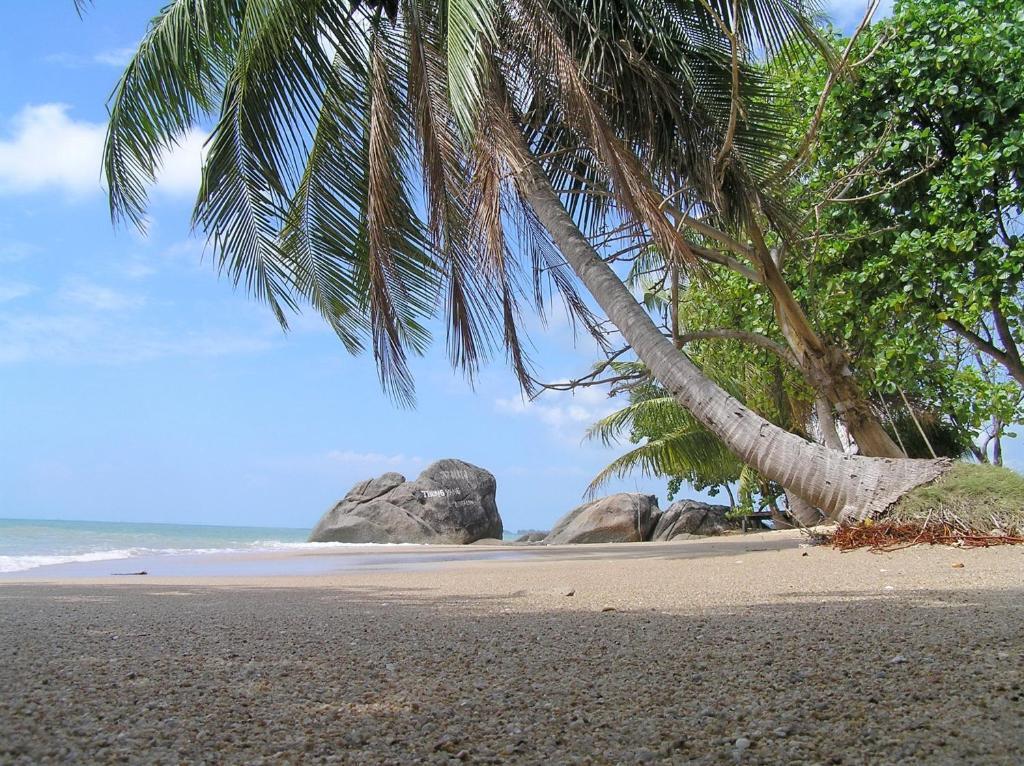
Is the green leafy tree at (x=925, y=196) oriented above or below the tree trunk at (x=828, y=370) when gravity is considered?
above

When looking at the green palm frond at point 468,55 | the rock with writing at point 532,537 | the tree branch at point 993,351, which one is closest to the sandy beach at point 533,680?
the green palm frond at point 468,55

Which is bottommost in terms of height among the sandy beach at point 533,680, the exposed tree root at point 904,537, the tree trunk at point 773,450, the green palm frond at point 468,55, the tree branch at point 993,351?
the sandy beach at point 533,680

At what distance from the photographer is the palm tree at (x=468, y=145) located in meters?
Result: 6.20

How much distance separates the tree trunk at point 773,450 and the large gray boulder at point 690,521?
1012 centimetres

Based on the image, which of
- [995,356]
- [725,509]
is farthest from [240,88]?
[725,509]

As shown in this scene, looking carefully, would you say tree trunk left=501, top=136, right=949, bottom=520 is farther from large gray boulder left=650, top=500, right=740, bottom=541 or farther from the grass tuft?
large gray boulder left=650, top=500, right=740, bottom=541

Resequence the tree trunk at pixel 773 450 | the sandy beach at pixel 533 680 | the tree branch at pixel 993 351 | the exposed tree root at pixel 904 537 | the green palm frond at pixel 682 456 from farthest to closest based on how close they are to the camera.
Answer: the green palm frond at pixel 682 456 → the tree branch at pixel 993 351 → the tree trunk at pixel 773 450 → the exposed tree root at pixel 904 537 → the sandy beach at pixel 533 680

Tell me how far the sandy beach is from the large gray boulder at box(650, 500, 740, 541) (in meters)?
12.8

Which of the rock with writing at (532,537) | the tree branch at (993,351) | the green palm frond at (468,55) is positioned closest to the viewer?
the green palm frond at (468,55)

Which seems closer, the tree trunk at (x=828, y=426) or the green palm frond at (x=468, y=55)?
the green palm frond at (x=468, y=55)

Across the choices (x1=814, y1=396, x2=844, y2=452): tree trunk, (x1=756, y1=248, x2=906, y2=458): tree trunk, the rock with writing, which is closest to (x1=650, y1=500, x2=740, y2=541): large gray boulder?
the rock with writing

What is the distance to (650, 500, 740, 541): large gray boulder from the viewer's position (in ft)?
53.8

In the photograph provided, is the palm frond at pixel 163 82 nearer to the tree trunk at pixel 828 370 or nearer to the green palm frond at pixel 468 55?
the green palm frond at pixel 468 55

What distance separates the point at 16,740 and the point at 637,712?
1303mm
